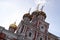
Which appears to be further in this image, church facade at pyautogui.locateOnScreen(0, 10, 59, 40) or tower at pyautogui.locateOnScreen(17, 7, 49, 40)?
tower at pyautogui.locateOnScreen(17, 7, 49, 40)

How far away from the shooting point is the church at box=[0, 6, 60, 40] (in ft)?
82.3

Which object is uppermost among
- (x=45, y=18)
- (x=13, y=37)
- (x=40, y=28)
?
(x=45, y=18)

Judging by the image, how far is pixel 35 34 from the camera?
26984mm

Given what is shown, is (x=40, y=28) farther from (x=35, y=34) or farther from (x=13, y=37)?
(x=13, y=37)

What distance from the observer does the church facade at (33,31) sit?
25.1 m

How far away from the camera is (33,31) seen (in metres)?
27.1

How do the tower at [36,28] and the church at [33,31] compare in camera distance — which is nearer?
the church at [33,31]

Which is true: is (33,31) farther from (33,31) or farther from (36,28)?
(36,28)

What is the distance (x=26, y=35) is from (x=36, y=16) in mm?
5540

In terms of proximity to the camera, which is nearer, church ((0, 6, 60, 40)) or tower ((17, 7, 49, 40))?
church ((0, 6, 60, 40))

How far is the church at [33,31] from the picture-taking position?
82.3 ft

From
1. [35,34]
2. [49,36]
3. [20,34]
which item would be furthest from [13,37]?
[49,36]

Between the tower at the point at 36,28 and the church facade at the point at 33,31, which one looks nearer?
the church facade at the point at 33,31

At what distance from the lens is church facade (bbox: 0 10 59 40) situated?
2508cm
